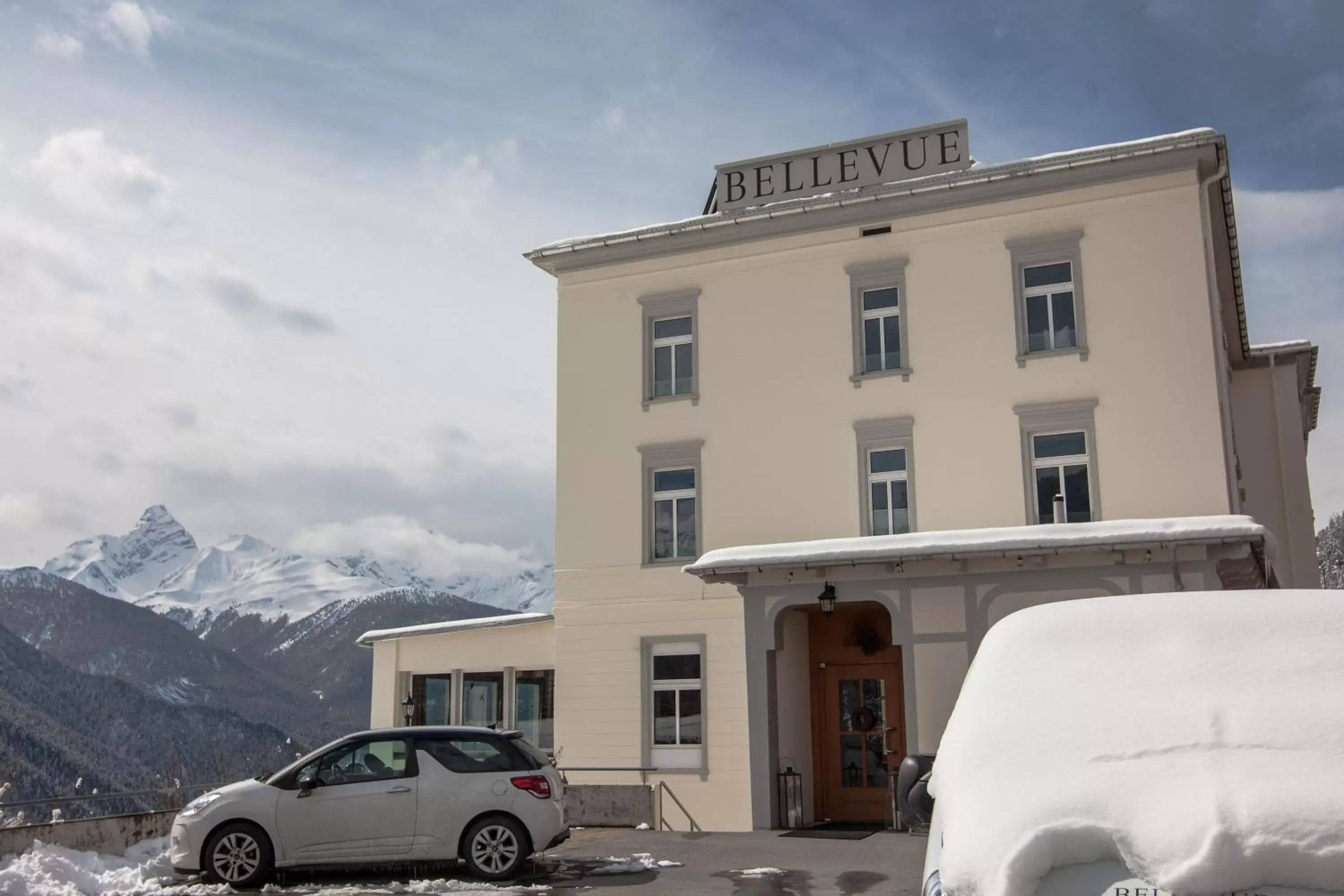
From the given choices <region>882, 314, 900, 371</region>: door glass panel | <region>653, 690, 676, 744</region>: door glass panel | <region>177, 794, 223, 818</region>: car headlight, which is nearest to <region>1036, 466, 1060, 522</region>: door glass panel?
<region>882, 314, 900, 371</region>: door glass panel

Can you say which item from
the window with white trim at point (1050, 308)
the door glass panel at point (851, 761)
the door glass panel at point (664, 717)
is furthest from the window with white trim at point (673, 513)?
the window with white trim at point (1050, 308)

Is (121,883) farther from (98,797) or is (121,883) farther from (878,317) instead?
(878,317)

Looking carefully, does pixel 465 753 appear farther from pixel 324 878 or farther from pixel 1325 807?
pixel 1325 807

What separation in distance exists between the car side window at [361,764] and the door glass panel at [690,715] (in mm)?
9132

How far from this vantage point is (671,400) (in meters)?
23.7

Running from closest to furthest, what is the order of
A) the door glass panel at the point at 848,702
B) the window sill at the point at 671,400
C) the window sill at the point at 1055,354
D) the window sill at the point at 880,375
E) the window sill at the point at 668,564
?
the window sill at the point at 1055,354 → the door glass panel at the point at 848,702 → the window sill at the point at 880,375 → the window sill at the point at 668,564 → the window sill at the point at 671,400

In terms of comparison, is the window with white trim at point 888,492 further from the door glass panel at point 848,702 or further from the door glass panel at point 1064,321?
the door glass panel at point 1064,321

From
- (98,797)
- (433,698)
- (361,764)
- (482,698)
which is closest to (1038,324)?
(482,698)

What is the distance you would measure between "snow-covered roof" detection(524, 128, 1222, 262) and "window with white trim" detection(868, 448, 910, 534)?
14.6 ft

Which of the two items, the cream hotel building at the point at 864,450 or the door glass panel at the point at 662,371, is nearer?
the cream hotel building at the point at 864,450

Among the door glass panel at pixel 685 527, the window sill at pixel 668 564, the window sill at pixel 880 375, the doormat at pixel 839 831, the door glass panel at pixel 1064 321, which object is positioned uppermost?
the door glass panel at pixel 1064 321

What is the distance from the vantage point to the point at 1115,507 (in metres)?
20.2

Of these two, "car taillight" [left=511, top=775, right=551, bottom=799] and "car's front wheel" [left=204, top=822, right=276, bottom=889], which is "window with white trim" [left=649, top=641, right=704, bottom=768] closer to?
"car taillight" [left=511, top=775, right=551, bottom=799]

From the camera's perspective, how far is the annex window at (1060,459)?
2058 cm
